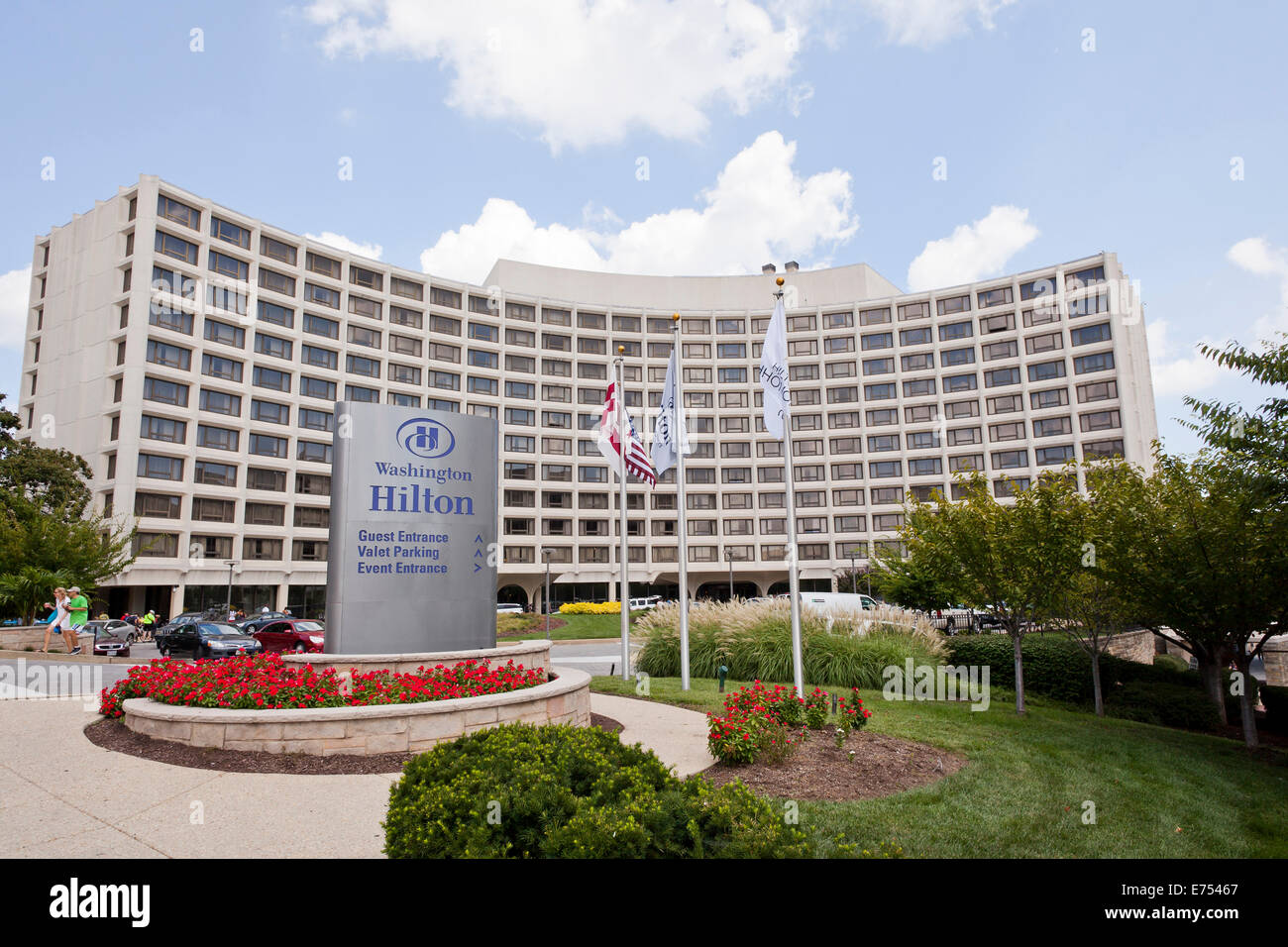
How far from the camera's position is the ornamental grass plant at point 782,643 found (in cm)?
1652

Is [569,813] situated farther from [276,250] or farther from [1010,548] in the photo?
[276,250]

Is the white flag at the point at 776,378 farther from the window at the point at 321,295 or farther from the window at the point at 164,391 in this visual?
the window at the point at 321,295

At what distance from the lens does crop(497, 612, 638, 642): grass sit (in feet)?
136

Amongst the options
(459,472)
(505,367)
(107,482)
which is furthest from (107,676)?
(505,367)

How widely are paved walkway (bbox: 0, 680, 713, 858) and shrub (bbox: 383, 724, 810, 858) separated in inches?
42.9

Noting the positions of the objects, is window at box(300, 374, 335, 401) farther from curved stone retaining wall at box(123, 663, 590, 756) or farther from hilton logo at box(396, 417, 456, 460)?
curved stone retaining wall at box(123, 663, 590, 756)

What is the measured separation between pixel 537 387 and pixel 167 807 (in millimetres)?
61686

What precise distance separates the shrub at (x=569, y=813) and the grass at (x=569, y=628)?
34.7 metres

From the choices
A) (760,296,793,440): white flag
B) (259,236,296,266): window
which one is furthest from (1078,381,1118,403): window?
(259,236,296,266): window

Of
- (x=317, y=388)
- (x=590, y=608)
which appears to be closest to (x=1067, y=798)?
(x=590, y=608)

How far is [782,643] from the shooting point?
57.3 feet

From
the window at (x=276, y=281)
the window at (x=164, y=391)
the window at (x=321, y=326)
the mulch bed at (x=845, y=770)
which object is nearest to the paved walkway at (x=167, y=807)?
the mulch bed at (x=845, y=770)

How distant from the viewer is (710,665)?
1842 cm
